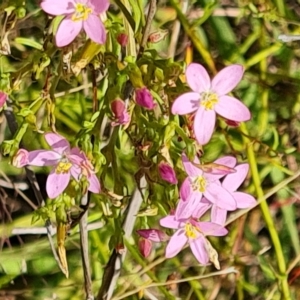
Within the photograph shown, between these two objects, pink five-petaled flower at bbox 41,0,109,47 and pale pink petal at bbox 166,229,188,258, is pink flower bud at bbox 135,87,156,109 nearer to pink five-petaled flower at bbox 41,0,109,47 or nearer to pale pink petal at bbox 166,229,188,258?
pink five-petaled flower at bbox 41,0,109,47

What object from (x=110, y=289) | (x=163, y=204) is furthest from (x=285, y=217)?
(x=163, y=204)

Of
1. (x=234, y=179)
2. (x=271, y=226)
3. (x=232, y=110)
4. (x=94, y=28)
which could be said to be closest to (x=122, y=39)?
(x=94, y=28)

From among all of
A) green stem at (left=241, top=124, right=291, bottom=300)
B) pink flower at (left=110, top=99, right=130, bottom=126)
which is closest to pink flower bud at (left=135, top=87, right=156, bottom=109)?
pink flower at (left=110, top=99, right=130, bottom=126)

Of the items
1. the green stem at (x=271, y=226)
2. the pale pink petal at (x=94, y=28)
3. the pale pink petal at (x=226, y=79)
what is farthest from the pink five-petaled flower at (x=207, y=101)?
the green stem at (x=271, y=226)

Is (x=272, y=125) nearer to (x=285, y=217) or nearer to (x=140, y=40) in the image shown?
(x=285, y=217)

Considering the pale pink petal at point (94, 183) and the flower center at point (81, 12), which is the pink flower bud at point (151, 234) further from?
the flower center at point (81, 12)

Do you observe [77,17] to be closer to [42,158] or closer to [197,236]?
[42,158]
